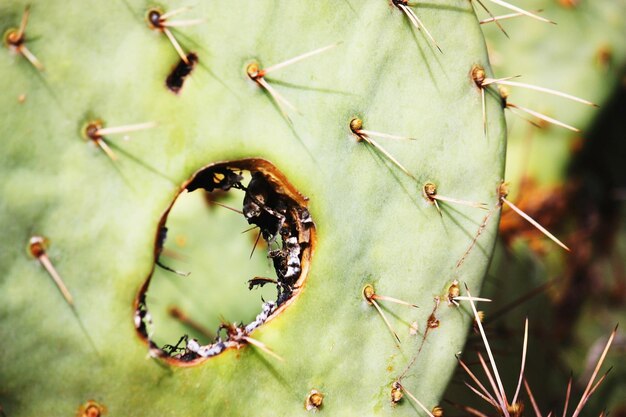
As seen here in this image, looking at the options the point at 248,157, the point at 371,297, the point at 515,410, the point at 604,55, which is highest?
the point at 248,157

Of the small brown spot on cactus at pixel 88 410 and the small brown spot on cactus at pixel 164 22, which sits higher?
the small brown spot on cactus at pixel 164 22

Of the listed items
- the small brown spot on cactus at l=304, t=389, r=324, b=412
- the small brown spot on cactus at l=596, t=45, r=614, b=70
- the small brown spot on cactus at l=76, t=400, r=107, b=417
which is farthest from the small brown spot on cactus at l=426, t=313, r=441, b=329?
the small brown spot on cactus at l=596, t=45, r=614, b=70

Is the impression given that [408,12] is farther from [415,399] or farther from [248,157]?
[415,399]

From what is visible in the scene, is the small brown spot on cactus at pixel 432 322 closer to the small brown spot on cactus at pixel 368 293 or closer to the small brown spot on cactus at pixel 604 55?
the small brown spot on cactus at pixel 368 293

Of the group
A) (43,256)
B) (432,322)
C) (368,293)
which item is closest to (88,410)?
(43,256)

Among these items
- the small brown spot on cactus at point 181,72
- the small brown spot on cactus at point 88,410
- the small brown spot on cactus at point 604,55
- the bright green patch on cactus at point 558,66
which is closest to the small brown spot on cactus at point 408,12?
the small brown spot on cactus at point 181,72

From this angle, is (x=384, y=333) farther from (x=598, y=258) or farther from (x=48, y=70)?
(x=598, y=258)
